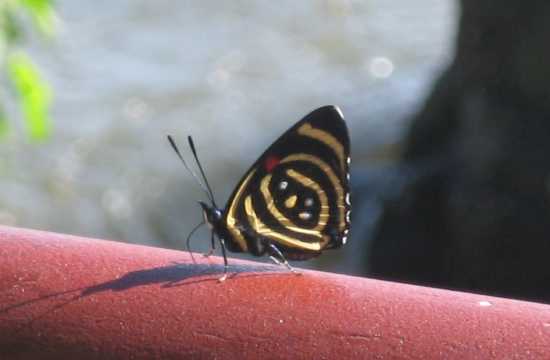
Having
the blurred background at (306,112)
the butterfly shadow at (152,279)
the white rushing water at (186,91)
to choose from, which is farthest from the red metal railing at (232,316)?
the white rushing water at (186,91)

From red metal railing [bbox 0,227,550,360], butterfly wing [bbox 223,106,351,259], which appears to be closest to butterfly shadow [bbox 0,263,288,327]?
red metal railing [bbox 0,227,550,360]

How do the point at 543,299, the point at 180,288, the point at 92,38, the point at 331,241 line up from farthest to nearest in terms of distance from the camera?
1. the point at 92,38
2. the point at 543,299
3. the point at 331,241
4. the point at 180,288

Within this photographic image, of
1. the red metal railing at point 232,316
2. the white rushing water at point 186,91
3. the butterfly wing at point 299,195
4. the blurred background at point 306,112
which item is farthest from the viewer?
the white rushing water at point 186,91

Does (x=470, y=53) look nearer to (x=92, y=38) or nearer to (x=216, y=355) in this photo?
(x=92, y=38)

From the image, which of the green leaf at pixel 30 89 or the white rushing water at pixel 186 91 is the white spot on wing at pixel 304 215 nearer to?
the green leaf at pixel 30 89

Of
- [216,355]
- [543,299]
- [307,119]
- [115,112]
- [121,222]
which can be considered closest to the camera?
[216,355]

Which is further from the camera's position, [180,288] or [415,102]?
[415,102]

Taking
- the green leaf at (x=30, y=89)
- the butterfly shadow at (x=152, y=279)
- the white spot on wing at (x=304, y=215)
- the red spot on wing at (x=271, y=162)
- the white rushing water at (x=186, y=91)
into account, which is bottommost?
the white rushing water at (x=186, y=91)

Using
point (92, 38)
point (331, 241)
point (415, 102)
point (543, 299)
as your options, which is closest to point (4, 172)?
point (92, 38)
